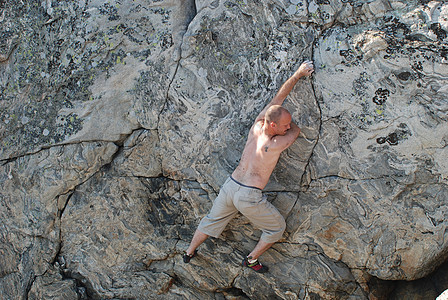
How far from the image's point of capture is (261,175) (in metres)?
3.33

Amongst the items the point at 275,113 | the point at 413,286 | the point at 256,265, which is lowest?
the point at 413,286

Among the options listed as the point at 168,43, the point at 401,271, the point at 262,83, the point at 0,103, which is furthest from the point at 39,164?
the point at 401,271

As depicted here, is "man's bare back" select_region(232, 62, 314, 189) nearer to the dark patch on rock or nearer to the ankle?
the dark patch on rock

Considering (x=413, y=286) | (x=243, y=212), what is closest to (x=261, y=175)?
(x=243, y=212)

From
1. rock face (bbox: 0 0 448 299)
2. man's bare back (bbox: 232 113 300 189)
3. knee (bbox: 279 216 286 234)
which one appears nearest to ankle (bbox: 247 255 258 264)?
rock face (bbox: 0 0 448 299)

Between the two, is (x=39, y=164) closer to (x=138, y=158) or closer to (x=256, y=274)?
(x=138, y=158)

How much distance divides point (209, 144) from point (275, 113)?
2.39 feet

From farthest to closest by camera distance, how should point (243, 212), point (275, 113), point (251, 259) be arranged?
1. point (251, 259)
2. point (243, 212)
3. point (275, 113)

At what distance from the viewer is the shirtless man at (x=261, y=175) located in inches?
127

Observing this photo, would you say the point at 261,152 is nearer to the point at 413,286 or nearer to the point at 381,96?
the point at 381,96

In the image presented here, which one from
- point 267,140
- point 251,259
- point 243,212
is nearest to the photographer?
point 267,140

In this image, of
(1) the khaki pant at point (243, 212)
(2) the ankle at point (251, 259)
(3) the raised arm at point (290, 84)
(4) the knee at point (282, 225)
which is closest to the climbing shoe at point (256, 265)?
(2) the ankle at point (251, 259)

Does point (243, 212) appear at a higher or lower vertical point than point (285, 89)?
lower

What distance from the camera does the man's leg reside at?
11.8 ft
